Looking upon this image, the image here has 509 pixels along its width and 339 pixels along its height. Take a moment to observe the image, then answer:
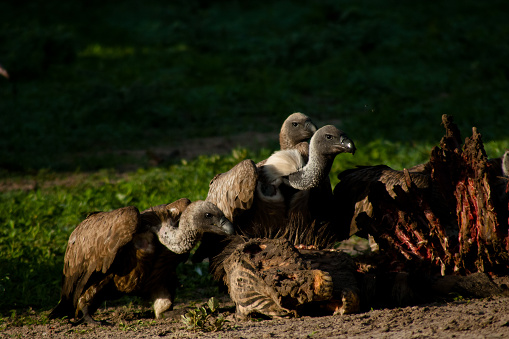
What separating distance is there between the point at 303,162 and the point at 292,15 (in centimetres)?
1172

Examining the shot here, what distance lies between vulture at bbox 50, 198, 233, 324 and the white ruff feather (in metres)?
0.66

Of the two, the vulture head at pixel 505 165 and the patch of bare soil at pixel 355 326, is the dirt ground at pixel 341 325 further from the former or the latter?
the vulture head at pixel 505 165

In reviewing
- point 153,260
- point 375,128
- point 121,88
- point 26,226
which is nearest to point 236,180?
point 153,260

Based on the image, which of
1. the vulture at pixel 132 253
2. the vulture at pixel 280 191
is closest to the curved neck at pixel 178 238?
the vulture at pixel 132 253

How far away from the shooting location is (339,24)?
14.6m

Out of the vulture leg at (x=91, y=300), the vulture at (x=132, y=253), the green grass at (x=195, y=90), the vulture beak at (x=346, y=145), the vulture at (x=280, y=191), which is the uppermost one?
the green grass at (x=195, y=90)

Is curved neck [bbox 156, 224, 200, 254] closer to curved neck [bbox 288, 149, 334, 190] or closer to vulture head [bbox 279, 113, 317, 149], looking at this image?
curved neck [bbox 288, 149, 334, 190]

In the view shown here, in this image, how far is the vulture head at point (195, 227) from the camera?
4254 mm

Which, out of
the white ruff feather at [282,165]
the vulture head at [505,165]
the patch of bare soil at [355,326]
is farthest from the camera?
the vulture head at [505,165]

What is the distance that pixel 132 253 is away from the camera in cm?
438

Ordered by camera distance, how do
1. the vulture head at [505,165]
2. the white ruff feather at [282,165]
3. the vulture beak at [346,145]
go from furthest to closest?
the vulture head at [505,165] < the white ruff feather at [282,165] < the vulture beak at [346,145]

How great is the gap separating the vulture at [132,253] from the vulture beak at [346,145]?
3.19 ft

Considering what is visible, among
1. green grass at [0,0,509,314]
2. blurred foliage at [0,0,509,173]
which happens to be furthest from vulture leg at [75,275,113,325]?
blurred foliage at [0,0,509,173]

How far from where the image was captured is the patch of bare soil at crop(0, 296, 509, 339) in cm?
334
